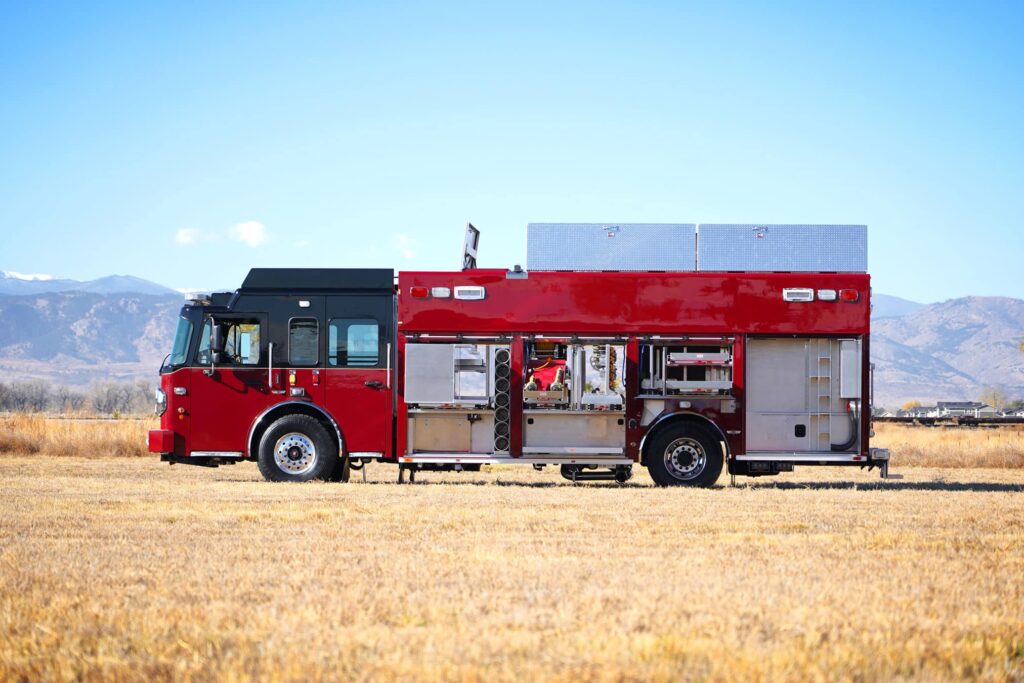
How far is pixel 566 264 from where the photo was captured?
19016 millimetres

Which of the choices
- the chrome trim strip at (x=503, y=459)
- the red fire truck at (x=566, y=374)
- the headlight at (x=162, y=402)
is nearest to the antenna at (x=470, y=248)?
the red fire truck at (x=566, y=374)

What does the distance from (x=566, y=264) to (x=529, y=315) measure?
1013 mm

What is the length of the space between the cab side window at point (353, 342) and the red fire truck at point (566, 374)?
0.02 meters

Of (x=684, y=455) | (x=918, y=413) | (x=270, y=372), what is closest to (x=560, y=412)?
(x=684, y=455)

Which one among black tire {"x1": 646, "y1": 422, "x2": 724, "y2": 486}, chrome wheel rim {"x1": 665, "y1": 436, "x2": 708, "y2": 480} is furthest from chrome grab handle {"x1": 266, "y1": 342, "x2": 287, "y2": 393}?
chrome wheel rim {"x1": 665, "y1": 436, "x2": 708, "y2": 480}

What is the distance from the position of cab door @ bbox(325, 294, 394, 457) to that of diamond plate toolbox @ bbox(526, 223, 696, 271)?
2.43 metres

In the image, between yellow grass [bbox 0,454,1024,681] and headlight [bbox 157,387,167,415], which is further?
headlight [bbox 157,387,167,415]

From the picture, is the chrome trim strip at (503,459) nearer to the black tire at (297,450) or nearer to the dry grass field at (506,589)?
the black tire at (297,450)

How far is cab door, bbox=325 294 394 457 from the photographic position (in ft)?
61.7

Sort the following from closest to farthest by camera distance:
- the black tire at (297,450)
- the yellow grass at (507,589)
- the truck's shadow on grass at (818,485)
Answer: the yellow grass at (507,589) < the black tire at (297,450) < the truck's shadow on grass at (818,485)

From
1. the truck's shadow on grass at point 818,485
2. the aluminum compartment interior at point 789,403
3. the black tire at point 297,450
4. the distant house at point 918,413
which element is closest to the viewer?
the aluminum compartment interior at point 789,403

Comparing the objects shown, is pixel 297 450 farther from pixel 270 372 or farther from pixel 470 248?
pixel 470 248

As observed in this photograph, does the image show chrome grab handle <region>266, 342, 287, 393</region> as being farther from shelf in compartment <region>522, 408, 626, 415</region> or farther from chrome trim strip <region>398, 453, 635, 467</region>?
shelf in compartment <region>522, 408, 626, 415</region>

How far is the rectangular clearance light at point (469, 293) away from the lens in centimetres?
1870
